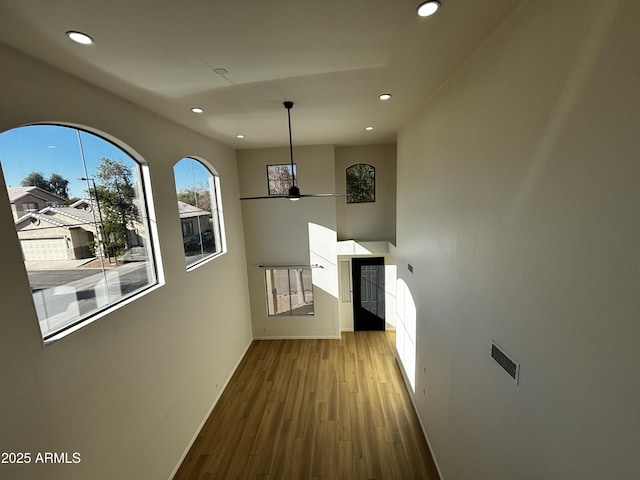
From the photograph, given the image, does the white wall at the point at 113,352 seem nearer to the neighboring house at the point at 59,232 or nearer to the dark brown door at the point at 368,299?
the neighboring house at the point at 59,232

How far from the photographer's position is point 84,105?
226cm

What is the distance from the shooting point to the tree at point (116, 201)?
2574 millimetres

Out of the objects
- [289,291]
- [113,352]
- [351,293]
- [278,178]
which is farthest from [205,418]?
[278,178]

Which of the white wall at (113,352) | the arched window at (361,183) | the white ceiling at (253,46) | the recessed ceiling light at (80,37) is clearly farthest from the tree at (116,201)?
the arched window at (361,183)

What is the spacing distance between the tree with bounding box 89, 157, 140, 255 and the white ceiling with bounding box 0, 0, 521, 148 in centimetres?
73

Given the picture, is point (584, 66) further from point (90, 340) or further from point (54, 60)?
point (90, 340)

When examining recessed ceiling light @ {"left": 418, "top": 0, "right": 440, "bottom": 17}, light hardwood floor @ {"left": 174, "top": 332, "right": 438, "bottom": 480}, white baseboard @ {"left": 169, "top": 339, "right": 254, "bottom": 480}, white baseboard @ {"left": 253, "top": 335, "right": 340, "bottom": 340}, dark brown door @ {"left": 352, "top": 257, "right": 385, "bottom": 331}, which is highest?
recessed ceiling light @ {"left": 418, "top": 0, "right": 440, "bottom": 17}

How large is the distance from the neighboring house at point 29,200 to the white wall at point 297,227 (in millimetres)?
3932

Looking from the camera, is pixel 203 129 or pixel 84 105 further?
pixel 203 129

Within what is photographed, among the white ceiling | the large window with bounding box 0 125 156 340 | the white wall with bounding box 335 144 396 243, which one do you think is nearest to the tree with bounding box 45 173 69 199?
the large window with bounding box 0 125 156 340

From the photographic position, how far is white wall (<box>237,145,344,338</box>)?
586 centimetres

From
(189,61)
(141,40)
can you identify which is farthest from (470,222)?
(141,40)

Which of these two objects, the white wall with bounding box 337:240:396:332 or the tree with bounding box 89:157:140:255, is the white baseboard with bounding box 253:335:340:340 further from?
the tree with bounding box 89:157:140:255

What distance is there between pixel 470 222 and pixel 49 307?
10.9ft
